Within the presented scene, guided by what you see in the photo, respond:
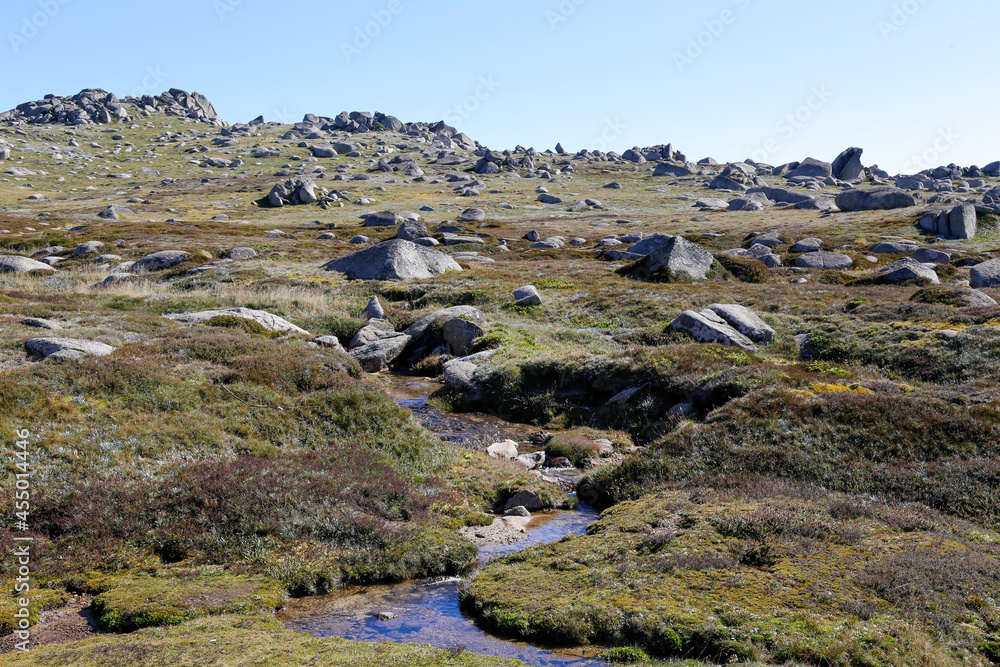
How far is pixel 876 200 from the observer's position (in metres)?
95.8

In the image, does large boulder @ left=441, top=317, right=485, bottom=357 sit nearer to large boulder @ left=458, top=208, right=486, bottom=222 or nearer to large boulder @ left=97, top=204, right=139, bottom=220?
large boulder @ left=458, top=208, right=486, bottom=222

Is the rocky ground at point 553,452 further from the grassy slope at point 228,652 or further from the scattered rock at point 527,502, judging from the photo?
the grassy slope at point 228,652

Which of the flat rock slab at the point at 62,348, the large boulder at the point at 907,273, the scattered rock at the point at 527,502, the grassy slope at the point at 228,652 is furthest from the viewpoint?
the large boulder at the point at 907,273

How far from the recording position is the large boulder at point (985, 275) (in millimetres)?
41719

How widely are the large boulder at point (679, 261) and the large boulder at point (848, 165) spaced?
149 metres

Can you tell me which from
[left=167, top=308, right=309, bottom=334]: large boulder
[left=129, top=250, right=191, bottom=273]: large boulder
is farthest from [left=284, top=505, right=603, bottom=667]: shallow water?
[left=129, top=250, right=191, bottom=273]: large boulder

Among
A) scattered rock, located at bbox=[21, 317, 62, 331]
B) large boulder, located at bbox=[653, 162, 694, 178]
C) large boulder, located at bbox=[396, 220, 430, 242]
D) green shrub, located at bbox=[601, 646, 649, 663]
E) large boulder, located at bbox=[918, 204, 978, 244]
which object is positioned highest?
large boulder, located at bbox=[653, 162, 694, 178]

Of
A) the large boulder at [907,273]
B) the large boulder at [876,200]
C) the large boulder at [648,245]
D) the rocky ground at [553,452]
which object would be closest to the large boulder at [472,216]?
the large boulder at [648,245]

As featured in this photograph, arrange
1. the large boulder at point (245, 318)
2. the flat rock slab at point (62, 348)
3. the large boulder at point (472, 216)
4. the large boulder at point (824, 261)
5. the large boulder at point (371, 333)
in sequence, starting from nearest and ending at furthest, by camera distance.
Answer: the flat rock slab at point (62, 348) → the large boulder at point (245, 318) → the large boulder at point (371, 333) → the large boulder at point (824, 261) → the large boulder at point (472, 216)

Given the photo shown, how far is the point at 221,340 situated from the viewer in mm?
20984

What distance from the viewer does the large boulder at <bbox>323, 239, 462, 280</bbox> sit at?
152ft

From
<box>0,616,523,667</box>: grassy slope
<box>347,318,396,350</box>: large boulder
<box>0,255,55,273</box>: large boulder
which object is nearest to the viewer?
<box>0,616,523,667</box>: grassy slope

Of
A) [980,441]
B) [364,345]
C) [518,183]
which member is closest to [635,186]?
[518,183]

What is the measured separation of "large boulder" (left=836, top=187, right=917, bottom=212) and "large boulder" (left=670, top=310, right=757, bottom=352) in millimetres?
83418
